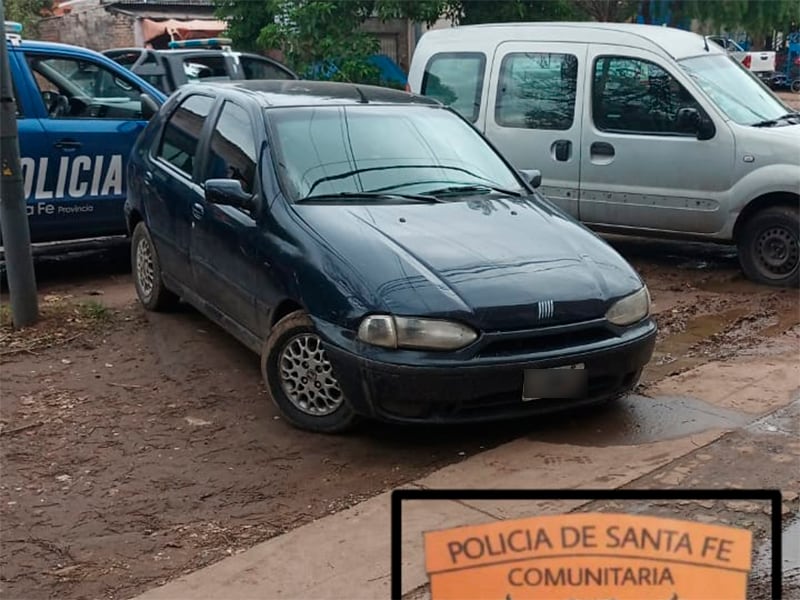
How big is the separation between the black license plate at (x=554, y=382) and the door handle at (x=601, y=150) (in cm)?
403

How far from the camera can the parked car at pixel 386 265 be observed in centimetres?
439

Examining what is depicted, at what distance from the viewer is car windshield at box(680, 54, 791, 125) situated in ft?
25.7

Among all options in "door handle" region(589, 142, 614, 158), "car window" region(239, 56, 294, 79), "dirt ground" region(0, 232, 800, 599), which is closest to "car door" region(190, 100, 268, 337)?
"dirt ground" region(0, 232, 800, 599)

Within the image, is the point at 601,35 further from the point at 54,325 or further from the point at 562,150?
the point at 54,325

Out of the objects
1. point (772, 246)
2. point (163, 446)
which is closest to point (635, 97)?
point (772, 246)

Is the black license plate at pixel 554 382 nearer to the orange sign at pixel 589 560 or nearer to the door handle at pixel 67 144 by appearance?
the orange sign at pixel 589 560

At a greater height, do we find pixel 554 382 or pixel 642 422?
pixel 554 382

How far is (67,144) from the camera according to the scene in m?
7.89

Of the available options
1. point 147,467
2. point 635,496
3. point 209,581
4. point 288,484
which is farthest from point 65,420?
point 635,496

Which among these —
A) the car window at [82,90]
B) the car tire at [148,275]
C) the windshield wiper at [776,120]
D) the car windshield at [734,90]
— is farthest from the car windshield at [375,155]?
the car window at [82,90]

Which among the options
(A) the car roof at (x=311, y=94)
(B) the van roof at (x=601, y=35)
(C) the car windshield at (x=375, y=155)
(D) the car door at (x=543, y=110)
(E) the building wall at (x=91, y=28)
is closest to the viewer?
(C) the car windshield at (x=375, y=155)

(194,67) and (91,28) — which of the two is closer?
(194,67)

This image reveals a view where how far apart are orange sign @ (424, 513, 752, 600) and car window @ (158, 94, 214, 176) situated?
16.3 ft

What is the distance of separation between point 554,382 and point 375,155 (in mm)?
1818
